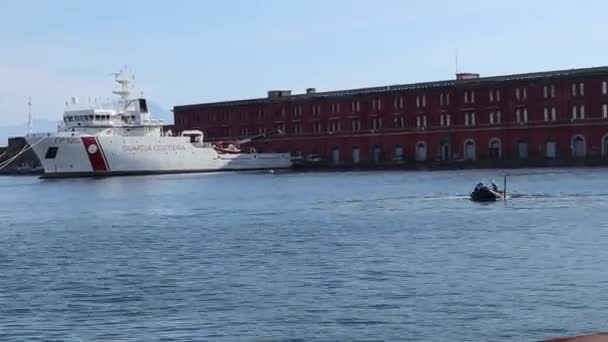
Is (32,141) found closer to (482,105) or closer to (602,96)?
(482,105)

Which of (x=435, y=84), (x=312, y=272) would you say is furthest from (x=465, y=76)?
(x=312, y=272)

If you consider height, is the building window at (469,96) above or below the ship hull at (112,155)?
above

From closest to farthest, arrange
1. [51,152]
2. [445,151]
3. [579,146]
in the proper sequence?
1. [579,146]
2. [51,152]
3. [445,151]

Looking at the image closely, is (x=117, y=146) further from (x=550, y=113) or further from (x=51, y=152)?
(x=550, y=113)

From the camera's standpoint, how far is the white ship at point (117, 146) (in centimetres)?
12431

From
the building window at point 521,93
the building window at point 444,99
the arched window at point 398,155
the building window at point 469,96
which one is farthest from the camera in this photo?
the arched window at point 398,155

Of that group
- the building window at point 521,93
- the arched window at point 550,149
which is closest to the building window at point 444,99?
the building window at point 521,93

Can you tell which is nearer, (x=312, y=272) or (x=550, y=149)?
(x=312, y=272)

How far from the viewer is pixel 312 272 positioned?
33.2 m

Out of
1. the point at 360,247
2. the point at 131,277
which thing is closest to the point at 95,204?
the point at 360,247

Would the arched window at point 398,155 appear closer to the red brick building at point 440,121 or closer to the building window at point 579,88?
the red brick building at point 440,121

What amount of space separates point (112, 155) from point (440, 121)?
35.3 m

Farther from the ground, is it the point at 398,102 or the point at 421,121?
the point at 398,102

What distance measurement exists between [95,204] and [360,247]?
123 ft
